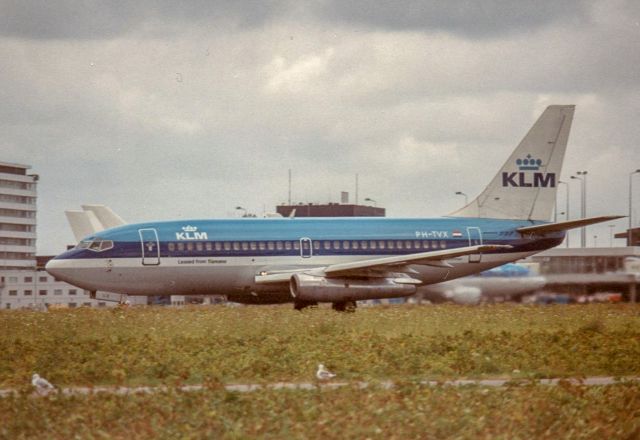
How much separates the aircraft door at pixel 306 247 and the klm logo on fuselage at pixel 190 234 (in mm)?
3913

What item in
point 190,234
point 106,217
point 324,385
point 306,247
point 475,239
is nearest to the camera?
point 324,385

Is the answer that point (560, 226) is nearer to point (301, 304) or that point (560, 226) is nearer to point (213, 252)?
point (301, 304)

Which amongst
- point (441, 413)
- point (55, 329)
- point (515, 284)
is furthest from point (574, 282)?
point (441, 413)

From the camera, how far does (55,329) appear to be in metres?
35.8

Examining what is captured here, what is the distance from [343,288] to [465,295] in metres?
4.99

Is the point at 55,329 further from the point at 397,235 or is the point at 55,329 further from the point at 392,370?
the point at 397,235

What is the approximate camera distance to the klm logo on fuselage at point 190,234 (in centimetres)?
4725

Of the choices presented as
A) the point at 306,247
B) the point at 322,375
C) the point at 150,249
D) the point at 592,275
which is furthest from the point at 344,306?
the point at 322,375

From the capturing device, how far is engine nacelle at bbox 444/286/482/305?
1818 inches

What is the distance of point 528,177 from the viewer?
53.3 m

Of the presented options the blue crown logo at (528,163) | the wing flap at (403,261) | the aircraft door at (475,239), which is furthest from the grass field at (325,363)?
the blue crown logo at (528,163)

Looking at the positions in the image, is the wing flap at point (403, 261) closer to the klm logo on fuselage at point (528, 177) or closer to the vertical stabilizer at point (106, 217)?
the klm logo on fuselage at point (528, 177)

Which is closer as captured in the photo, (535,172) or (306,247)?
(306,247)

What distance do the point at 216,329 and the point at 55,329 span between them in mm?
5082
